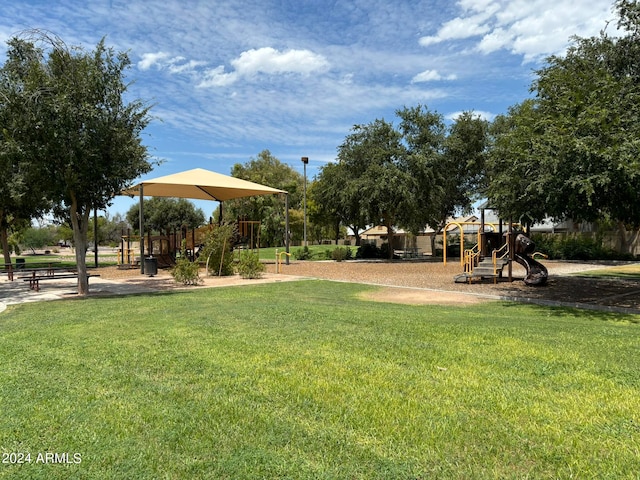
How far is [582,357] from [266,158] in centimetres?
6132

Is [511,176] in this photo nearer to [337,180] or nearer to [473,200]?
[337,180]

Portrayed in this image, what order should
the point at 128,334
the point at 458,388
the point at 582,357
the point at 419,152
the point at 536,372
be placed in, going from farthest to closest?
the point at 419,152
the point at 128,334
the point at 582,357
the point at 536,372
the point at 458,388

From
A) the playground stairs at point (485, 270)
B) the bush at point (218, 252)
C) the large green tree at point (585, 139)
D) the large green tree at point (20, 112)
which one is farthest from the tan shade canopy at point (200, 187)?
the large green tree at point (585, 139)

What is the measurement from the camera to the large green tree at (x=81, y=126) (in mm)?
11844

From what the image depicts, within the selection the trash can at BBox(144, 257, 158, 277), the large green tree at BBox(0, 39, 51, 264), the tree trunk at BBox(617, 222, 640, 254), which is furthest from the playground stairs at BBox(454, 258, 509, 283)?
the tree trunk at BBox(617, 222, 640, 254)

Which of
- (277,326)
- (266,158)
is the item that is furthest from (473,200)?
(266,158)

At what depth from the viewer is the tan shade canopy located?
21.8 m

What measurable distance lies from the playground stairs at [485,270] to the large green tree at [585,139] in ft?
10.1

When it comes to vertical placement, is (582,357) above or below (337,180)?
below

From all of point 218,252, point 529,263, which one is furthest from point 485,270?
point 218,252

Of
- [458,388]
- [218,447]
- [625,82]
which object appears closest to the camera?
[218,447]

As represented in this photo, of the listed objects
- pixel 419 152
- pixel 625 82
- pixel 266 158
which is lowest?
pixel 625 82

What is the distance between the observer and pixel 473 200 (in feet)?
110

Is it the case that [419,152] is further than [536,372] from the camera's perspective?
Yes
